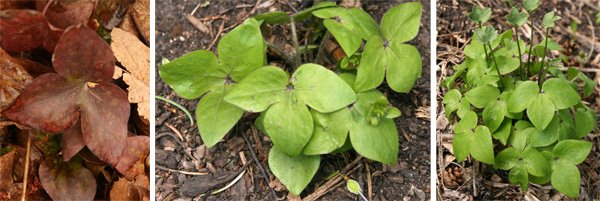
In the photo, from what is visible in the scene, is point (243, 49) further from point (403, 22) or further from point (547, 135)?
point (547, 135)

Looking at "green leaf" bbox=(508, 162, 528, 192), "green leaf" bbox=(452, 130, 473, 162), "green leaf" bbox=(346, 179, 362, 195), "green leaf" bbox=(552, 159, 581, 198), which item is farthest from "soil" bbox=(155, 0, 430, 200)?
"green leaf" bbox=(552, 159, 581, 198)

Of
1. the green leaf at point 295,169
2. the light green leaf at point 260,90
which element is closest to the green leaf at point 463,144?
the green leaf at point 295,169

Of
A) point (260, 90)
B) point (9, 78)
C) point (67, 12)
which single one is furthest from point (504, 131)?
point (9, 78)

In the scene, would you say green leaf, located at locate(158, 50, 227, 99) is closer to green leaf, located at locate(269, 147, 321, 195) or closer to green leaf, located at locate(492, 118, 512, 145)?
green leaf, located at locate(269, 147, 321, 195)

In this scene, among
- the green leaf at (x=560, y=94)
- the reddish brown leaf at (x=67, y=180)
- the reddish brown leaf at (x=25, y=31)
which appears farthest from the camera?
the green leaf at (x=560, y=94)

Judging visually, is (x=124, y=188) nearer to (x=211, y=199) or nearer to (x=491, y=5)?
(x=211, y=199)

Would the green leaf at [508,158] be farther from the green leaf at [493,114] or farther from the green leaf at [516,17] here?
the green leaf at [516,17]

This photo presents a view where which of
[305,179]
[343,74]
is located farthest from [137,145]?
[343,74]
